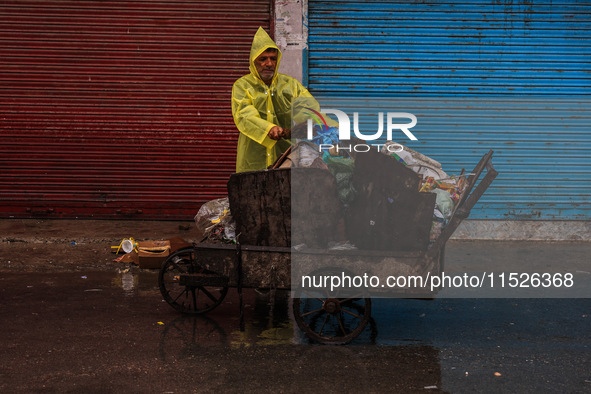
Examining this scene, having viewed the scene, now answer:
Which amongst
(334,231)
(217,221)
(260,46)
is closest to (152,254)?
(217,221)

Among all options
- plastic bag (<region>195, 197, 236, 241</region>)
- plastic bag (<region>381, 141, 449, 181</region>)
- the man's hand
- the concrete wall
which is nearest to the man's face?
the man's hand

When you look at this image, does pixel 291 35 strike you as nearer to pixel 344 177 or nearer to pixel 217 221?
pixel 217 221

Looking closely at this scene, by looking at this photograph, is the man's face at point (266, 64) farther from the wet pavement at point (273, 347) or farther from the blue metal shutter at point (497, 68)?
the blue metal shutter at point (497, 68)

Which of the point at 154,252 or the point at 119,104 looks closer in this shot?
the point at 154,252

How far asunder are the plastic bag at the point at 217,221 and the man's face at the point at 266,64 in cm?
121

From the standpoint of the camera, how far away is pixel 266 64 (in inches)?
230

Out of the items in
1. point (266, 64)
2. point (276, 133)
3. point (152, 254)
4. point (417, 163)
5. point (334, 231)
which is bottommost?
point (152, 254)

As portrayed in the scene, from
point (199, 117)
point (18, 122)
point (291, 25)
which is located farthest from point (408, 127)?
point (18, 122)

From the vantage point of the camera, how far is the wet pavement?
4.04 metres

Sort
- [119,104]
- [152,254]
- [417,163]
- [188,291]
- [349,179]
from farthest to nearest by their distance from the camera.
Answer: [119,104]
[152,254]
[188,291]
[417,163]
[349,179]

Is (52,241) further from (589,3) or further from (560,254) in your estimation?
(589,3)

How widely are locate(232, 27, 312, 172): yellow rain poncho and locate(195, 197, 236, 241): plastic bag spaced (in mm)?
598

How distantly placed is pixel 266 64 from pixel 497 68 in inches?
172

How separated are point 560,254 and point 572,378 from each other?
427cm
